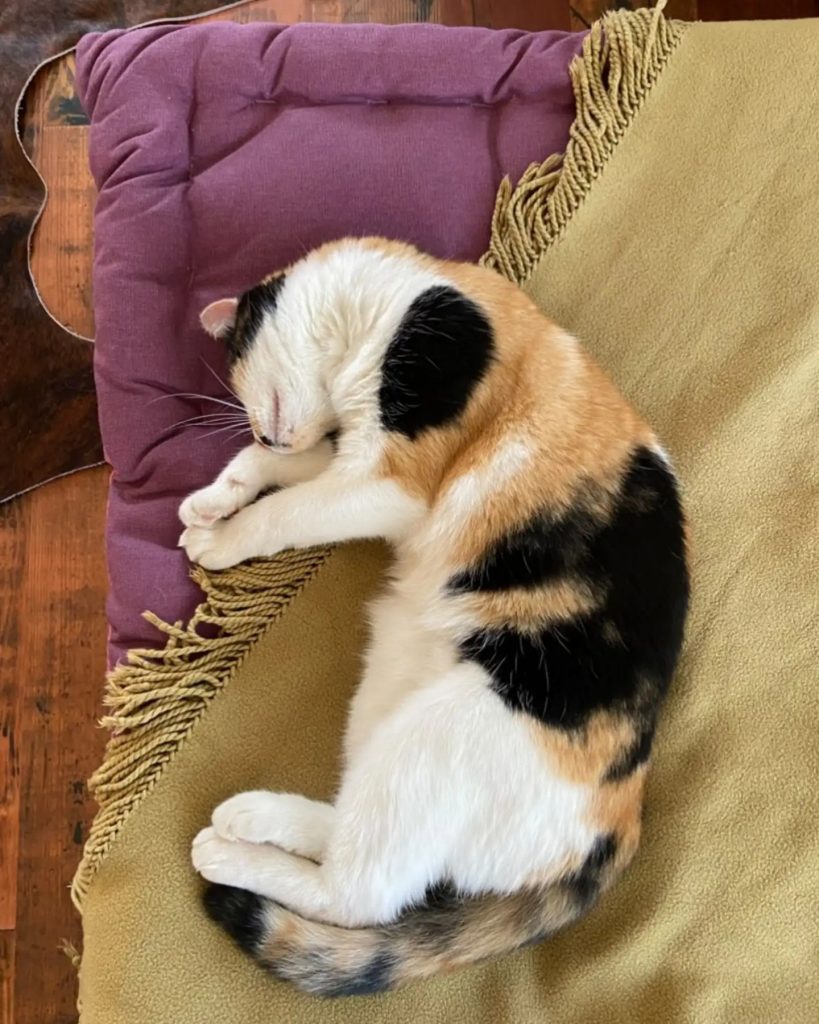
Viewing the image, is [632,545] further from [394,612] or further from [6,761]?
[6,761]

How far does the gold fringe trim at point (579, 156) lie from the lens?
156 centimetres

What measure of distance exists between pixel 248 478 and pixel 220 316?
26cm

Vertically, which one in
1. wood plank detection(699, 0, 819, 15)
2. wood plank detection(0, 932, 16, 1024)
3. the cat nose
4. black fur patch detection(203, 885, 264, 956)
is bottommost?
wood plank detection(0, 932, 16, 1024)

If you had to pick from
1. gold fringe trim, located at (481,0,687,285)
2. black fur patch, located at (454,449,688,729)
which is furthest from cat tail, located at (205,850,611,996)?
gold fringe trim, located at (481,0,687,285)

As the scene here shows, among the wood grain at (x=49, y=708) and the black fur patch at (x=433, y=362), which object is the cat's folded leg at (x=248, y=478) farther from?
the wood grain at (x=49, y=708)

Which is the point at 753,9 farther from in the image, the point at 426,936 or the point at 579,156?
the point at 426,936

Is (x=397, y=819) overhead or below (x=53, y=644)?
overhead

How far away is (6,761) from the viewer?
1.70 m

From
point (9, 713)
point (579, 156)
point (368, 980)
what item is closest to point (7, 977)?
point (9, 713)

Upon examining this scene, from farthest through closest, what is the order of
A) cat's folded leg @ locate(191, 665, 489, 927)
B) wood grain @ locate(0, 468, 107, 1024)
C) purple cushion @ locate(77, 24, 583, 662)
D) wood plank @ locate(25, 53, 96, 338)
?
wood plank @ locate(25, 53, 96, 338), wood grain @ locate(0, 468, 107, 1024), purple cushion @ locate(77, 24, 583, 662), cat's folded leg @ locate(191, 665, 489, 927)

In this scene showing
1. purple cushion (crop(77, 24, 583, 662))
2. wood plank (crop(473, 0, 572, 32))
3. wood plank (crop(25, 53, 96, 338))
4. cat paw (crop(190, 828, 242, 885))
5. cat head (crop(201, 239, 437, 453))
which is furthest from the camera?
wood plank (crop(473, 0, 572, 32))

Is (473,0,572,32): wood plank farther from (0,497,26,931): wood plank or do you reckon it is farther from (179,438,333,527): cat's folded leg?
(0,497,26,931): wood plank

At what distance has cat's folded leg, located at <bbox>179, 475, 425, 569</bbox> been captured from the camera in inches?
52.2

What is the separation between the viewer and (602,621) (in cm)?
121
